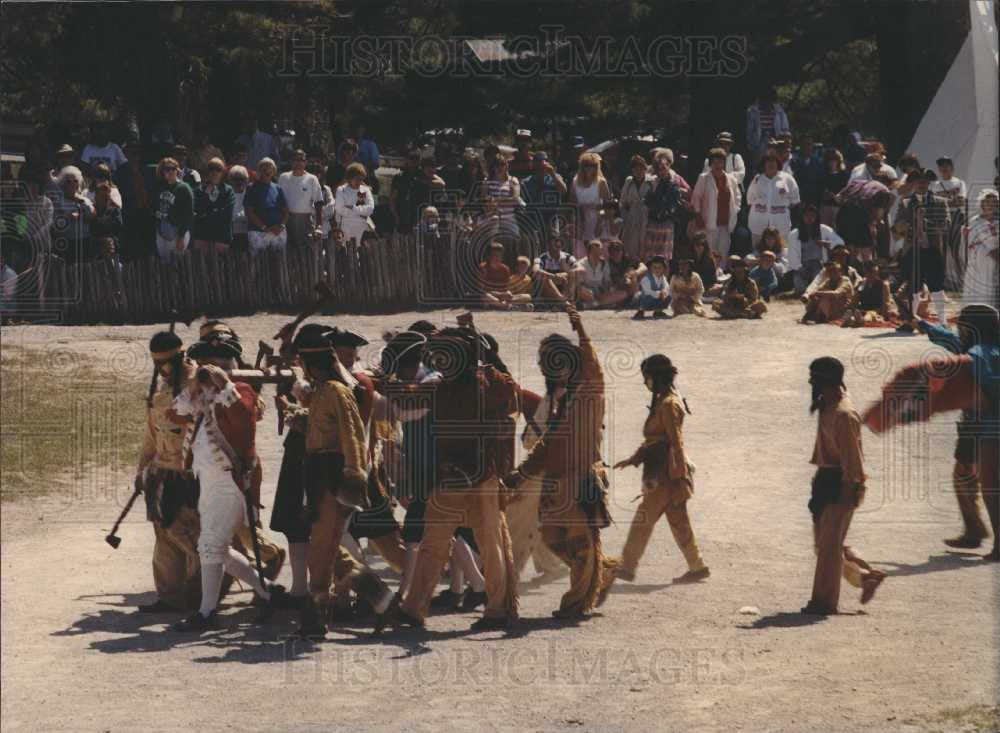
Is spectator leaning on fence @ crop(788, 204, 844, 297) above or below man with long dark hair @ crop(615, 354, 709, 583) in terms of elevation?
above

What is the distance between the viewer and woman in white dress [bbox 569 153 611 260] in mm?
21734

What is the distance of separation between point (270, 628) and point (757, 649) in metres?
2.93

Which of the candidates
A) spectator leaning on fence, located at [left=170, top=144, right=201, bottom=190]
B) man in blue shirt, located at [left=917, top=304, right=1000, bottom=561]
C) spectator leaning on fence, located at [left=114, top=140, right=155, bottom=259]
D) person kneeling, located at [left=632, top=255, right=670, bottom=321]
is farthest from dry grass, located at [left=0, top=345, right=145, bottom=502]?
man in blue shirt, located at [left=917, top=304, right=1000, bottom=561]

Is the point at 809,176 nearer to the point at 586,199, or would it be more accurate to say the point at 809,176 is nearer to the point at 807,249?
the point at 807,249

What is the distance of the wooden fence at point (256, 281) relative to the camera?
825 inches

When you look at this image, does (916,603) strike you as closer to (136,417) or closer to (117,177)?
(136,417)

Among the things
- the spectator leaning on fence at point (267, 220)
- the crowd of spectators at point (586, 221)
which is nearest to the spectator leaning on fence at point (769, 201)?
the crowd of spectators at point (586, 221)

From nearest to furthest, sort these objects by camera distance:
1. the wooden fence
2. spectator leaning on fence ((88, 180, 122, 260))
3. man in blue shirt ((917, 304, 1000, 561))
Answer: 1. man in blue shirt ((917, 304, 1000, 561))
2. spectator leaning on fence ((88, 180, 122, 260))
3. the wooden fence

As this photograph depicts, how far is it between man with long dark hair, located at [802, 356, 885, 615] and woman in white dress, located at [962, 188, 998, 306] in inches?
374

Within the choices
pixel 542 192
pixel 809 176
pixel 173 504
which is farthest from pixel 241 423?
pixel 809 176

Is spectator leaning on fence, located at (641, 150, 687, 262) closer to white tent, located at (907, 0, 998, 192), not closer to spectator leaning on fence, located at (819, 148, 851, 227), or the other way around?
spectator leaning on fence, located at (819, 148, 851, 227)

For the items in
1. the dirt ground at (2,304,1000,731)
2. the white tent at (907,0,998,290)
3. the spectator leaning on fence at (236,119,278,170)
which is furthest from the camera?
the white tent at (907,0,998,290)

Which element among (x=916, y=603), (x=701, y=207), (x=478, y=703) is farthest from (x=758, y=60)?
(x=478, y=703)

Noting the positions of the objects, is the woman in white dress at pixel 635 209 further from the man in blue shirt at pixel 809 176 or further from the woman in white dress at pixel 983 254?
the woman in white dress at pixel 983 254
